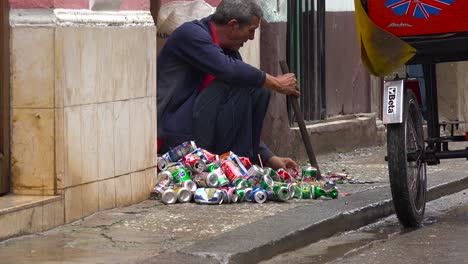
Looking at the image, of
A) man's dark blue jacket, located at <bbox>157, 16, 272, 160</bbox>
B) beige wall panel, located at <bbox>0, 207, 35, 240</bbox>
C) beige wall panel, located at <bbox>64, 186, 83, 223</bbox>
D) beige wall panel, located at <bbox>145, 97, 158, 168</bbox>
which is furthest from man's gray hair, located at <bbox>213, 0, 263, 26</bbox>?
beige wall panel, located at <bbox>0, 207, 35, 240</bbox>

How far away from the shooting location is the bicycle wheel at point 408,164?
7.54m

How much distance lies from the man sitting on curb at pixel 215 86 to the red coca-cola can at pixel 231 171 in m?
0.37

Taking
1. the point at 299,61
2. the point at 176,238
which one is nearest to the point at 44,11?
the point at 176,238

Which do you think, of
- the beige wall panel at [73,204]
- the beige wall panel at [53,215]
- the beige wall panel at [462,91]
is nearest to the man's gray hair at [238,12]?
the beige wall panel at [73,204]

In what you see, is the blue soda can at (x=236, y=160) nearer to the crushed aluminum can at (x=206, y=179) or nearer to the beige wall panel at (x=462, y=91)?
the crushed aluminum can at (x=206, y=179)

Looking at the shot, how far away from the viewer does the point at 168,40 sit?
9023 millimetres

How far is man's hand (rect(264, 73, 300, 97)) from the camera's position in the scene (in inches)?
349

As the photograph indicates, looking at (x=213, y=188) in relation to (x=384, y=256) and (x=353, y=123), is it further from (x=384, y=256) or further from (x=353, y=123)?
(x=353, y=123)

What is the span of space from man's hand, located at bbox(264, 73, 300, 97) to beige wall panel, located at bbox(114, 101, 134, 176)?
3.72ft

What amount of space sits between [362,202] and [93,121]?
6.09ft

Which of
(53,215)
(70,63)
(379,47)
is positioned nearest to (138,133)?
(70,63)

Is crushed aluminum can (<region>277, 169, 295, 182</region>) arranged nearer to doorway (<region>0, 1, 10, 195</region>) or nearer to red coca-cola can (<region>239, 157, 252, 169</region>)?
red coca-cola can (<region>239, 157, 252, 169</region>)

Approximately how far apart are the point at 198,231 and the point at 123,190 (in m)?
1.05

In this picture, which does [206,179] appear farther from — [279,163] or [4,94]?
[4,94]
